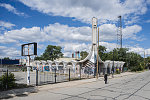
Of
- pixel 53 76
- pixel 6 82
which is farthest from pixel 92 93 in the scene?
pixel 53 76

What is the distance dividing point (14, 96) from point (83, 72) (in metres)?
24.7

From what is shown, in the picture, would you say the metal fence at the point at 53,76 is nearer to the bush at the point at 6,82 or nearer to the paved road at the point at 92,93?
the bush at the point at 6,82

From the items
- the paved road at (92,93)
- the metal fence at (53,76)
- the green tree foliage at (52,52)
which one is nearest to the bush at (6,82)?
the metal fence at (53,76)

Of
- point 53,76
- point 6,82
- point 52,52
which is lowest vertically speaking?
point 53,76

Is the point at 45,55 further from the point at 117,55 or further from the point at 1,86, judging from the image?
the point at 1,86

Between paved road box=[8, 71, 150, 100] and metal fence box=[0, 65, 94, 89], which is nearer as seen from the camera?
paved road box=[8, 71, 150, 100]

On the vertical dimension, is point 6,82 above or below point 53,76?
above

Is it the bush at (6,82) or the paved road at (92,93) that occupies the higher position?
the bush at (6,82)

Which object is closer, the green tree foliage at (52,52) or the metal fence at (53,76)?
the metal fence at (53,76)

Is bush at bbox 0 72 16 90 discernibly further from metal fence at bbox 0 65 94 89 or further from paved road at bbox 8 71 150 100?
paved road at bbox 8 71 150 100

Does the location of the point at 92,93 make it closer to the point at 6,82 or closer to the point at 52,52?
the point at 6,82

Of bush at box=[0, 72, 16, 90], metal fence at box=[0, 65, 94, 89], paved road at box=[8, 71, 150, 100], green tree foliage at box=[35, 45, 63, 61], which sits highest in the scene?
green tree foliage at box=[35, 45, 63, 61]

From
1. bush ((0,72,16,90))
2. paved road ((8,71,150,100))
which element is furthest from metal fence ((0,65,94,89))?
Result: paved road ((8,71,150,100))

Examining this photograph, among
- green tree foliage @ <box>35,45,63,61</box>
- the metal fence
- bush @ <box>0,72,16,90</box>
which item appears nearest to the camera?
bush @ <box>0,72,16,90</box>
